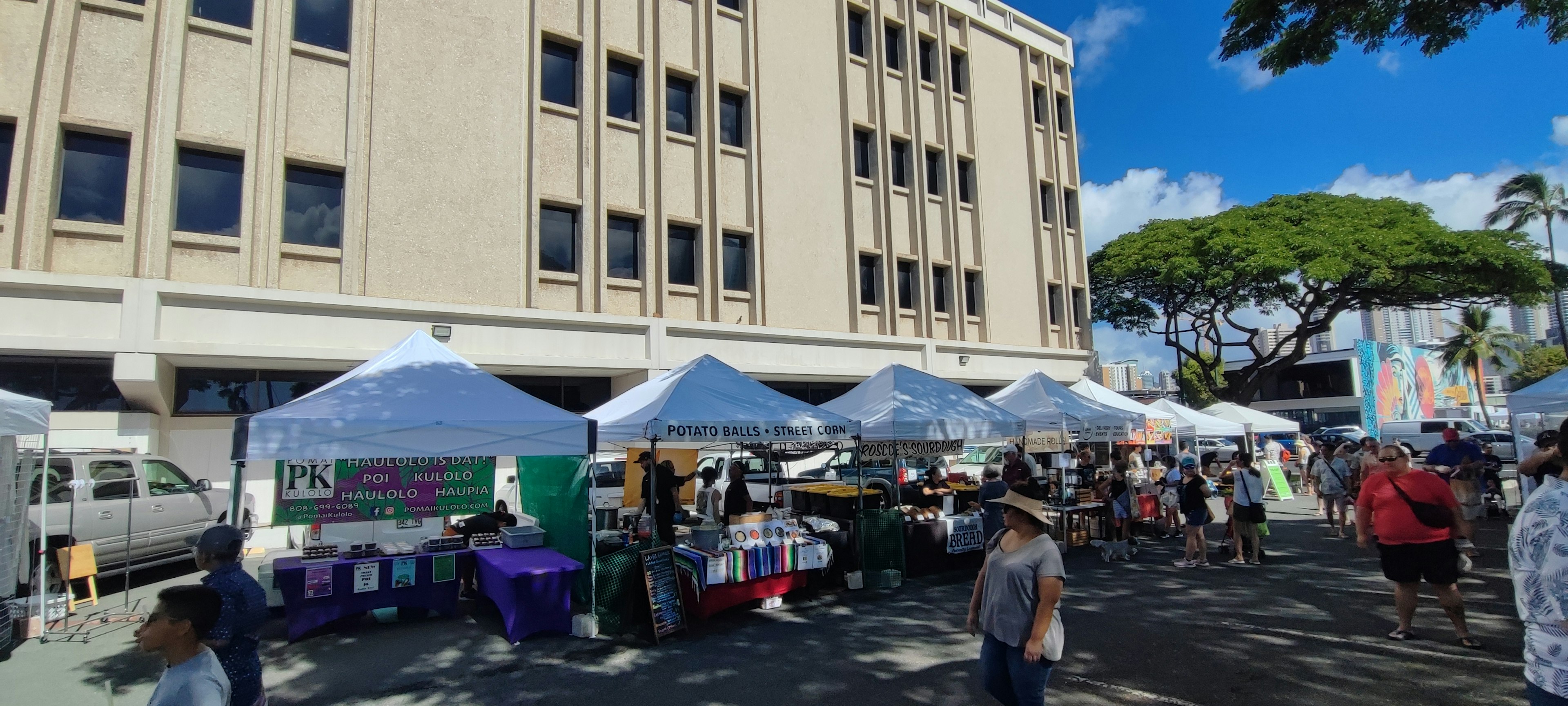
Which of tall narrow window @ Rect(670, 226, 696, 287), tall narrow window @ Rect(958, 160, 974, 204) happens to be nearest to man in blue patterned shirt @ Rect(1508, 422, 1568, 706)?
tall narrow window @ Rect(670, 226, 696, 287)

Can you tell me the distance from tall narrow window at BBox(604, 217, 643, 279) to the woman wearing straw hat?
13.2 meters

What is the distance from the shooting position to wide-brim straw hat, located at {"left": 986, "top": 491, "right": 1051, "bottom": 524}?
430cm

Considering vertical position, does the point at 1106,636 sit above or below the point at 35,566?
below

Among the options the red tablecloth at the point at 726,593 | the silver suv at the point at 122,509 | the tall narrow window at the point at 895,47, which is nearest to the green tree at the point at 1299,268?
the tall narrow window at the point at 895,47

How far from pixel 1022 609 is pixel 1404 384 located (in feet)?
176

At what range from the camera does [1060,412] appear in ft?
44.1

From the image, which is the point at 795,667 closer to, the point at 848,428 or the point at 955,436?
the point at 848,428

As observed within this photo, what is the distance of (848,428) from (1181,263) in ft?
66.2

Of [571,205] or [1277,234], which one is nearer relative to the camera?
[571,205]

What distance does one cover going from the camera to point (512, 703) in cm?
603

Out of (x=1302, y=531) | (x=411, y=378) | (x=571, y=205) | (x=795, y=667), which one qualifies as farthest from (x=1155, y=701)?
(x=571, y=205)

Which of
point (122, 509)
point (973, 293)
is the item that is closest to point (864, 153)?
point (973, 293)

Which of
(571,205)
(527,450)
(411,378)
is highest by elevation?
(571,205)

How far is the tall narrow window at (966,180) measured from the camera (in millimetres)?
23172
